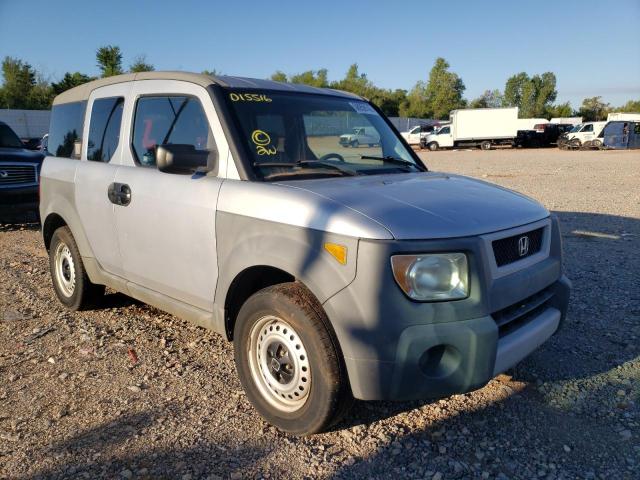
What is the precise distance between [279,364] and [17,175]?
806 cm

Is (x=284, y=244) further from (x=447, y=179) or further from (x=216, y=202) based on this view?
(x=447, y=179)

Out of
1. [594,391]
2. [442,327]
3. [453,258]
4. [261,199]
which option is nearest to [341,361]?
[442,327]

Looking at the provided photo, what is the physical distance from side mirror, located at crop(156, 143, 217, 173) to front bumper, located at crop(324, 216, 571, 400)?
133 cm

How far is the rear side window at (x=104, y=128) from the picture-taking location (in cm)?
429

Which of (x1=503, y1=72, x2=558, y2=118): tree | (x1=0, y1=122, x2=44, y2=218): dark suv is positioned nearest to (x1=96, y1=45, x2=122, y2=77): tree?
(x1=0, y1=122, x2=44, y2=218): dark suv

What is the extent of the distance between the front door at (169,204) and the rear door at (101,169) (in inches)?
6.3

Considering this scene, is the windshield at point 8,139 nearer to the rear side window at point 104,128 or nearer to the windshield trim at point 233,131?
the rear side window at point 104,128

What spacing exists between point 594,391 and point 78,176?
4281mm

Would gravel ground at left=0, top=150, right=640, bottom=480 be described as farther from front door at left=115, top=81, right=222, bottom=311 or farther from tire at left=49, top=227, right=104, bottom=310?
front door at left=115, top=81, right=222, bottom=311

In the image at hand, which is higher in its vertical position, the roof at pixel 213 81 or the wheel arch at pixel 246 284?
the roof at pixel 213 81

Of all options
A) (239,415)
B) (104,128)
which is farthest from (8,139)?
(239,415)

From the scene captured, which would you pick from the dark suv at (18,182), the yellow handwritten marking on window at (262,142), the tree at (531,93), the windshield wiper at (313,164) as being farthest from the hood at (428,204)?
the tree at (531,93)

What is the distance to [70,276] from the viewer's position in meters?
5.09

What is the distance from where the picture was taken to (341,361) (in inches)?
105
